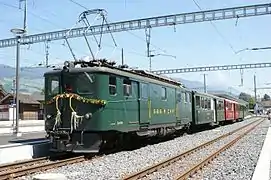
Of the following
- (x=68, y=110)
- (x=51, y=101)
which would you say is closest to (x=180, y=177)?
(x=68, y=110)

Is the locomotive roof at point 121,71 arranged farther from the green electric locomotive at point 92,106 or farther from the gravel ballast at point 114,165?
the gravel ballast at point 114,165

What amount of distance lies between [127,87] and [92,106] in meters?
1.88

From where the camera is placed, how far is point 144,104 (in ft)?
52.6

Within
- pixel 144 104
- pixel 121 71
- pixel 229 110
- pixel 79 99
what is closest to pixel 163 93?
pixel 144 104

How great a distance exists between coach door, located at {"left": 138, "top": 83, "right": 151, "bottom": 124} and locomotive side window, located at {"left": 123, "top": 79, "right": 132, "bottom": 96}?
2.74 feet

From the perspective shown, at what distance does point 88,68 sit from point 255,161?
6195 mm

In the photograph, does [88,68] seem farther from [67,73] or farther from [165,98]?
[165,98]

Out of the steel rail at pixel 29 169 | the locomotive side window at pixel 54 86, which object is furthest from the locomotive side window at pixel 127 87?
the steel rail at pixel 29 169

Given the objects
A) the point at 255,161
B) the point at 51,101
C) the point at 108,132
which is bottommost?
the point at 255,161

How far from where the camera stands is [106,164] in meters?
12.1

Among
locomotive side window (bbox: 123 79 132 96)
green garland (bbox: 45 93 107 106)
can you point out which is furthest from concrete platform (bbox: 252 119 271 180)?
green garland (bbox: 45 93 107 106)

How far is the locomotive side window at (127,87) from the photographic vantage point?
14.6 meters

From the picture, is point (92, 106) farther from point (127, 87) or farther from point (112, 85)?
point (127, 87)

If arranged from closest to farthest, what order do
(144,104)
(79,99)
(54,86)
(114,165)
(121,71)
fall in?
(114,165)
(79,99)
(54,86)
(121,71)
(144,104)
